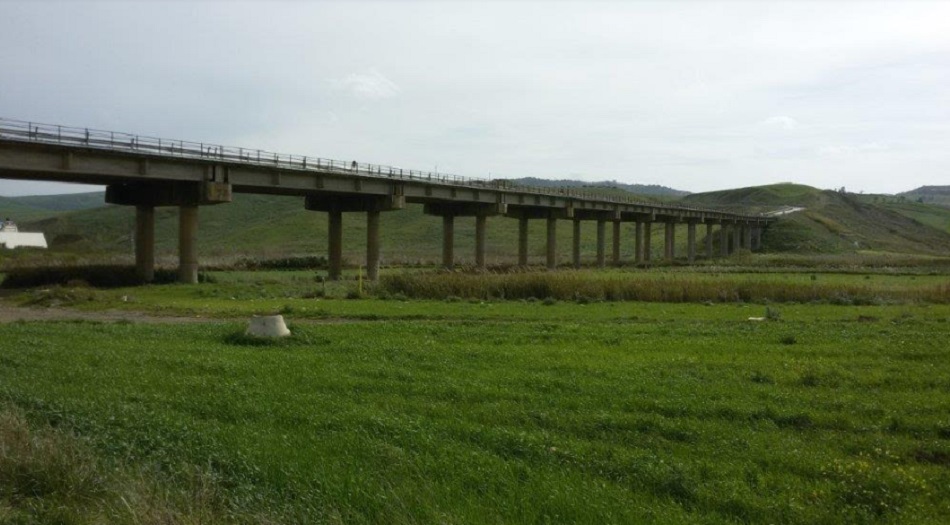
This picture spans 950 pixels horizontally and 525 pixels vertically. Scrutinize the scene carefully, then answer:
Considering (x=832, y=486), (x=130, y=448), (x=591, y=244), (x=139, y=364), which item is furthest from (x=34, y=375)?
(x=591, y=244)

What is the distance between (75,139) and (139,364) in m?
32.0

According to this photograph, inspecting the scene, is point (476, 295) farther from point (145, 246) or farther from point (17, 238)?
point (17, 238)

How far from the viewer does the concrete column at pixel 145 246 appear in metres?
50.4

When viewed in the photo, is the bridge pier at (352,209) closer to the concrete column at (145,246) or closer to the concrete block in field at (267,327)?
the concrete column at (145,246)

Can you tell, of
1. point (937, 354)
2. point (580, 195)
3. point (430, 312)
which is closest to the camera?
point (937, 354)

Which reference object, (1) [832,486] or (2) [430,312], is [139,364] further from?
(2) [430,312]

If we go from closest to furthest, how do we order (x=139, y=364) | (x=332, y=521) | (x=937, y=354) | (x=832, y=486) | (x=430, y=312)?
(x=332, y=521)
(x=832, y=486)
(x=139, y=364)
(x=937, y=354)
(x=430, y=312)

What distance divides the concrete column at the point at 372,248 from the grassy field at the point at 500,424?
4200 centimetres

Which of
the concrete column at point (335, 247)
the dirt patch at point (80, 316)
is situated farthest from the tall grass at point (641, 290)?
the concrete column at point (335, 247)

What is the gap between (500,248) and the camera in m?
131

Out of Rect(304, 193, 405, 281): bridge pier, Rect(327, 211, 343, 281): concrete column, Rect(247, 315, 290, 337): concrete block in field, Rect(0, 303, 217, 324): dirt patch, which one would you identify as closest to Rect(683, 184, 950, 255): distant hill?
Rect(304, 193, 405, 281): bridge pier

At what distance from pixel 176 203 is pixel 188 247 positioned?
3.40 m

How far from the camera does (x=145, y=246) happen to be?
171ft

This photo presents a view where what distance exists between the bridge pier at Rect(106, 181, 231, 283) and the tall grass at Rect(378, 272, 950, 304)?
1628cm
